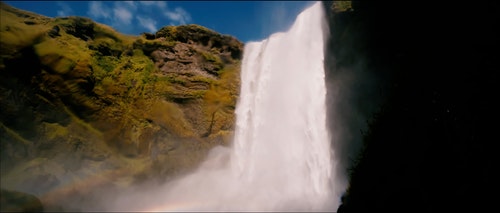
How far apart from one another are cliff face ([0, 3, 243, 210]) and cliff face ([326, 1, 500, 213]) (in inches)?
595

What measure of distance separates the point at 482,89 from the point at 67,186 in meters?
20.1

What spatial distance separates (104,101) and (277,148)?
463 inches

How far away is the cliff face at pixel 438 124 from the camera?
20.1 feet

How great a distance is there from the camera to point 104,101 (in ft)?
73.6

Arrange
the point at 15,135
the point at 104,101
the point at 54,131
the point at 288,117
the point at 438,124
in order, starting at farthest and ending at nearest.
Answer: the point at 288,117 → the point at 104,101 → the point at 54,131 → the point at 15,135 → the point at 438,124

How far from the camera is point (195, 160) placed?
23.9 m

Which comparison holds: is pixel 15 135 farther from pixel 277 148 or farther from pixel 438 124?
pixel 438 124

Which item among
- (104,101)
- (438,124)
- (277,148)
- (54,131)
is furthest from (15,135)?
(438,124)

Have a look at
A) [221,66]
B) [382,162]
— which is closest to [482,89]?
[382,162]

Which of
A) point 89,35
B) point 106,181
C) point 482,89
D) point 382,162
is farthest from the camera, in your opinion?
point 89,35

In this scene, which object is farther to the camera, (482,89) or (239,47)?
(239,47)

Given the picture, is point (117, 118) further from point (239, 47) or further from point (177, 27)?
point (239, 47)

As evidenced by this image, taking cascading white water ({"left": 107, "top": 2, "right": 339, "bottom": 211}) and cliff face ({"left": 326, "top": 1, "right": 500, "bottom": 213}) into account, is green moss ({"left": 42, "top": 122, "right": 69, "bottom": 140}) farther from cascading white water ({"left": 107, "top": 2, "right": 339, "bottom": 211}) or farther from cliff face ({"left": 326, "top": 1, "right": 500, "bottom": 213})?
cliff face ({"left": 326, "top": 1, "right": 500, "bottom": 213})

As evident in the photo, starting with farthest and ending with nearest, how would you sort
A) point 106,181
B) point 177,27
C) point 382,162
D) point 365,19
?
point 177,27 < point 106,181 < point 365,19 < point 382,162
